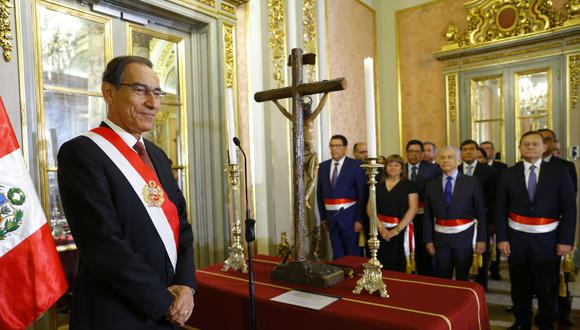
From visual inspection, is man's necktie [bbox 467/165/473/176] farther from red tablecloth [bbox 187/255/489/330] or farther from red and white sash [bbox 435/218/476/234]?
red tablecloth [bbox 187/255/489/330]

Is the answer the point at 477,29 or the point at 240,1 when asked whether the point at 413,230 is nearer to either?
the point at 240,1

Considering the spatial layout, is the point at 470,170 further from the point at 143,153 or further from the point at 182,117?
the point at 143,153

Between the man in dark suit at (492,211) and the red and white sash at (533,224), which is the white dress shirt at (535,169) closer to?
the red and white sash at (533,224)

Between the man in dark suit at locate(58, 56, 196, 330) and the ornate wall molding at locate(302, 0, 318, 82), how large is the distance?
3.14 metres

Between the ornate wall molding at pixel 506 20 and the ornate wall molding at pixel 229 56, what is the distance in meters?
3.25

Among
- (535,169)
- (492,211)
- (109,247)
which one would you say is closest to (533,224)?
(535,169)

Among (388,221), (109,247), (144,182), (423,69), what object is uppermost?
(423,69)

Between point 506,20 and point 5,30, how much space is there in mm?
5157

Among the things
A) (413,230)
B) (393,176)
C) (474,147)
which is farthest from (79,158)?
(474,147)

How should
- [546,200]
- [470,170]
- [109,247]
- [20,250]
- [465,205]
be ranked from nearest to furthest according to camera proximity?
[109,247] < [20,250] < [546,200] < [465,205] < [470,170]

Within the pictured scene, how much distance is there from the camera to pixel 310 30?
14.2 ft

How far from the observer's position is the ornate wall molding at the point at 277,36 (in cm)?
381

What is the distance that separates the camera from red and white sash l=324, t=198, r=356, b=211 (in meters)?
3.57

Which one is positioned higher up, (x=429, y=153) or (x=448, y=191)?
(x=429, y=153)
